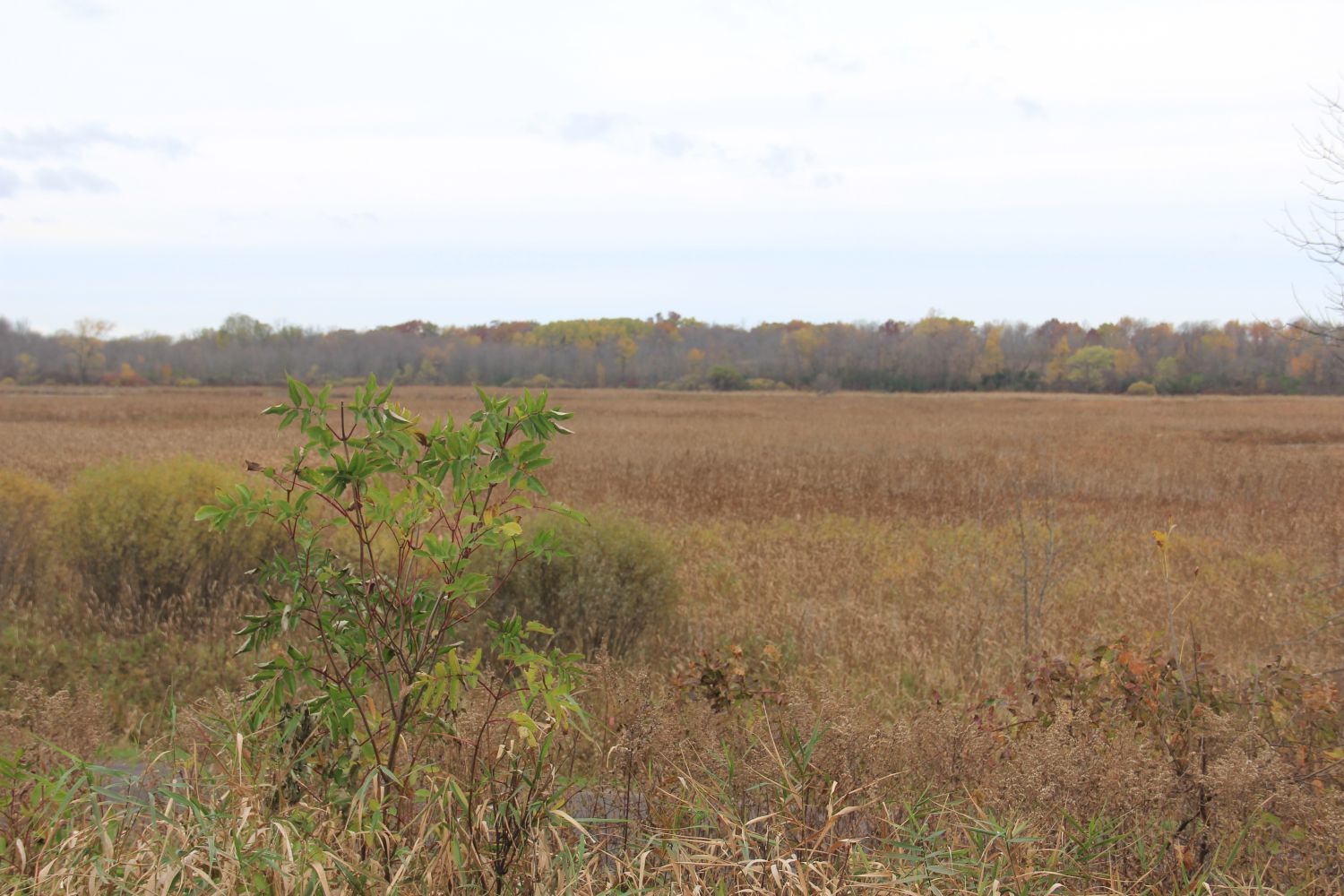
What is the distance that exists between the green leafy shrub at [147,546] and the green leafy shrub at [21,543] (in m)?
0.46

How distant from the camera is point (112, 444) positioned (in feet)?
86.4

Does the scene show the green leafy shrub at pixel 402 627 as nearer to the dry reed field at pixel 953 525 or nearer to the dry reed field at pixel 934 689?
the dry reed field at pixel 934 689

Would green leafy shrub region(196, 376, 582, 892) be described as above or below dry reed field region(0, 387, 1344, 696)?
above

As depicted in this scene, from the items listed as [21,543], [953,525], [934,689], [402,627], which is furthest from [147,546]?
[953,525]

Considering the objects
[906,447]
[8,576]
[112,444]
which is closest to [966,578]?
[8,576]

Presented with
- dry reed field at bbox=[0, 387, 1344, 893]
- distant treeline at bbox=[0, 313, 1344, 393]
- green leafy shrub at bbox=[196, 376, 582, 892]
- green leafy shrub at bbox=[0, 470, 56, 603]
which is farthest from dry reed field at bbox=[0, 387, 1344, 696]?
distant treeline at bbox=[0, 313, 1344, 393]

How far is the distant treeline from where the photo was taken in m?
102

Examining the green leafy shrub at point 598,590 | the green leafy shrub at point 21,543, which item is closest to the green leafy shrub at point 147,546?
the green leafy shrub at point 21,543

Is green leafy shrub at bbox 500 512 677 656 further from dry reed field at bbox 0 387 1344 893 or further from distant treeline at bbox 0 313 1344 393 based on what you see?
distant treeline at bbox 0 313 1344 393

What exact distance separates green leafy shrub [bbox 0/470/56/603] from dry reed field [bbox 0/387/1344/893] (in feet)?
0.90

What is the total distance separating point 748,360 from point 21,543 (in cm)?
11583

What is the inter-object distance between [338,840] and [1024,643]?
565cm

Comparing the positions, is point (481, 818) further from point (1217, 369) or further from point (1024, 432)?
point (1217, 369)

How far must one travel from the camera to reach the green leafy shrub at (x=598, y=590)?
23.5ft
